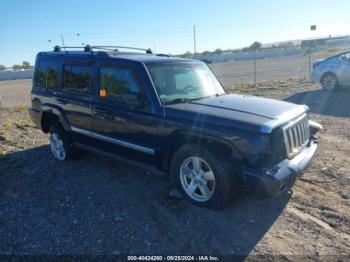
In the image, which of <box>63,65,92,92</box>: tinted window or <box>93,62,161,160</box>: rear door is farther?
<box>63,65,92,92</box>: tinted window

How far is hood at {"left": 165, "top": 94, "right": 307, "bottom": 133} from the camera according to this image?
3702 mm

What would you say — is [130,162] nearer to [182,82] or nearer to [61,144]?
[182,82]

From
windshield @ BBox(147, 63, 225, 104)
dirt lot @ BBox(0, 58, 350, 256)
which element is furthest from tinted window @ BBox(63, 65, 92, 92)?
dirt lot @ BBox(0, 58, 350, 256)

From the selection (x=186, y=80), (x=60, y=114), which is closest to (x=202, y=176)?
(x=186, y=80)

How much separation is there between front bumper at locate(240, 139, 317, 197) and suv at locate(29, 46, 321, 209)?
0.01 m

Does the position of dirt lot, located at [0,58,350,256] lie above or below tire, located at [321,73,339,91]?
below

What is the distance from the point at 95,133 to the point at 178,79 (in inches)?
63.6

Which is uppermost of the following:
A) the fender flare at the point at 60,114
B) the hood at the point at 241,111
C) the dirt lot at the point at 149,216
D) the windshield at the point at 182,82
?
the windshield at the point at 182,82

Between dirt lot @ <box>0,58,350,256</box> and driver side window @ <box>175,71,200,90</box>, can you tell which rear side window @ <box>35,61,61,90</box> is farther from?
driver side window @ <box>175,71,200,90</box>

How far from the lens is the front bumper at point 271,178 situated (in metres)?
3.54

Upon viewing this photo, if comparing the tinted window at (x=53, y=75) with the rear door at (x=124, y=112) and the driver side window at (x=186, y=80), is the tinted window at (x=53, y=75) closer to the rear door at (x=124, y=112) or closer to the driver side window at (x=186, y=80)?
the rear door at (x=124, y=112)

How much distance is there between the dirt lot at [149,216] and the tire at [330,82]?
7.32 meters

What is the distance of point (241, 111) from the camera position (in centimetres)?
404

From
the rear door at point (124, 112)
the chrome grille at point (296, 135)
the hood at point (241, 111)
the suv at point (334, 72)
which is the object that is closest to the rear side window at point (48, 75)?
the rear door at point (124, 112)
